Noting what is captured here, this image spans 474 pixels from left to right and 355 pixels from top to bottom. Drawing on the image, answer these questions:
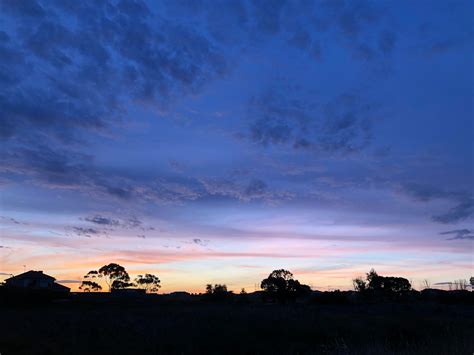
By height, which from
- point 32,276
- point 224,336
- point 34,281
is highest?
point 32,276

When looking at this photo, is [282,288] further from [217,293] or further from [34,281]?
[34,281]

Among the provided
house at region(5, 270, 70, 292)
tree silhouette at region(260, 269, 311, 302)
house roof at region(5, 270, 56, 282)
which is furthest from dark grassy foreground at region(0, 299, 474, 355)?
house roof at region(5, 270, 56, 282)

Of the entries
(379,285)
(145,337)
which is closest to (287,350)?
(145,337)

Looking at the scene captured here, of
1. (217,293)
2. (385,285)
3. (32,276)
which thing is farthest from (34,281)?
(385,285)

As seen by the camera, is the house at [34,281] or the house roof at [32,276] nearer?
the house at [34,281]

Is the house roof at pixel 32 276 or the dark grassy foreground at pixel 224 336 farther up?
the house roof at pixel 32 276

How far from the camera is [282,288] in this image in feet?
227

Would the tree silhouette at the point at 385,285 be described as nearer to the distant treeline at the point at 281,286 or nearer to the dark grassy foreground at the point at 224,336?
the distant treeline at the point at 281,286

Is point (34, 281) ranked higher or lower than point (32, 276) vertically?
lower

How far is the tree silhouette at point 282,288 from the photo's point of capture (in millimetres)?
69062

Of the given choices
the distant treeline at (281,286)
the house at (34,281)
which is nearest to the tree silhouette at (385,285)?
the distant treeline at (281,286)

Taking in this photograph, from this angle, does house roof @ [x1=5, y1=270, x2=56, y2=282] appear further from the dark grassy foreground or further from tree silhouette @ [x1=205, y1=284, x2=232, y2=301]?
the dark grassy foreground

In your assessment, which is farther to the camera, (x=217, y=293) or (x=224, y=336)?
(x=217, y=293)

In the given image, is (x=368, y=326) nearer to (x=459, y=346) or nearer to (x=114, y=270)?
(x=459, y=346)
